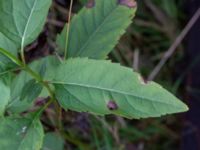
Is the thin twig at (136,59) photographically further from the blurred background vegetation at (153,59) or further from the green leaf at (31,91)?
the green leaf at (31,91)

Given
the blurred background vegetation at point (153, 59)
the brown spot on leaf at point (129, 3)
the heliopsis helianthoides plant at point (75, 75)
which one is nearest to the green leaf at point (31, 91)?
the heliopsis helianthoides plant at point (75, 75)

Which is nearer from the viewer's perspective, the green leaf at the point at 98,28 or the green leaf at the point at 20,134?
the green leaf at the point at 20,134

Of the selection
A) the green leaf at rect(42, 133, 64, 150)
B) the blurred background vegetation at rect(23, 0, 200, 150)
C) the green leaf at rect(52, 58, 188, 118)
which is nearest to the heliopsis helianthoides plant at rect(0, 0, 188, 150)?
the green leaf at rect(52, 58, 188, 118)

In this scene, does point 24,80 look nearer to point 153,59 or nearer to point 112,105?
point 112,105

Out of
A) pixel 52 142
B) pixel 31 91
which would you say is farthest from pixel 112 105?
pixel 52 142

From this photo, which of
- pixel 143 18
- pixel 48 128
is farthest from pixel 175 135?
pixel 48 128

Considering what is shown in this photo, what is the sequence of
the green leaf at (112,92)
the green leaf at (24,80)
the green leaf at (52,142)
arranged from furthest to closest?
the green leaf at (52,142) → the green leaf at (24,80) → the green leaf at (112,92)
